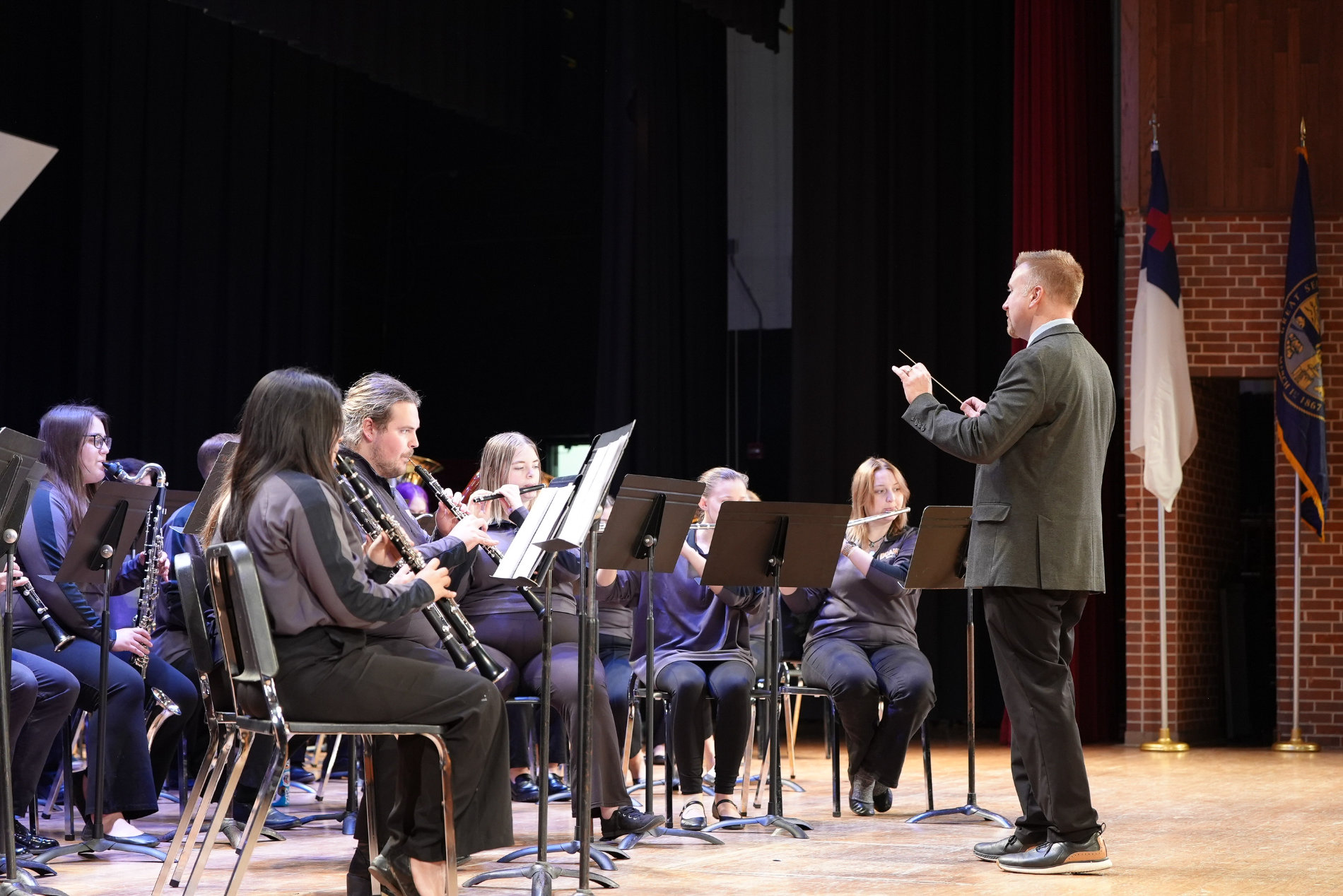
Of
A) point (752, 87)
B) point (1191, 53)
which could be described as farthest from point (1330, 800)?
point (752, 87)

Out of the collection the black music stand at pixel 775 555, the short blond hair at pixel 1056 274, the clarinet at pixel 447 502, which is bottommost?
the black music stand at pixel 775 555

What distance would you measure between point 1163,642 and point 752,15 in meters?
4.36

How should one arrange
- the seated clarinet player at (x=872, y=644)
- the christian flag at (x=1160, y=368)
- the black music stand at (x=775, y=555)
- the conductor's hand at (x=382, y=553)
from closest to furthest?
1. the conductor's hand at (x=382, y=553)
2. the black music stand at (x=775, y=555)
3. the seated clarinet player at (x=872, y=644)
4. the christian flag at (x=1160, y=368)

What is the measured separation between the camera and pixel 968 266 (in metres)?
8.86

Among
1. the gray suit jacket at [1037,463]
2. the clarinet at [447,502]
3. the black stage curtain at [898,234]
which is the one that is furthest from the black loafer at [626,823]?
the black stage curtain at [898,234]

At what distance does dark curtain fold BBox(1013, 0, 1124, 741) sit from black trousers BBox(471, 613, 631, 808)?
4274 millimetres

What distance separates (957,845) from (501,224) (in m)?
7.76

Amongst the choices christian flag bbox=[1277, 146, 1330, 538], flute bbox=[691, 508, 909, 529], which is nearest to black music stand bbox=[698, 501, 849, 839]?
flute bbox=[691, 508, 909, 529]

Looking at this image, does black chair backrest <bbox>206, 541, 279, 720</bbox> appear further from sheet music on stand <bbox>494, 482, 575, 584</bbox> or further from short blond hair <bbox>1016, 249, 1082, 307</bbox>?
short blond hair <bbox>1016, 249, 1082, 307</bbox>

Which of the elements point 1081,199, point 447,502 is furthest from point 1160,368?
point 447,502

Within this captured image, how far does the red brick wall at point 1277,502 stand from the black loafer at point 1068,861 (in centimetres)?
409

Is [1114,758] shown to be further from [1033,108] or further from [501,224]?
[501,224]

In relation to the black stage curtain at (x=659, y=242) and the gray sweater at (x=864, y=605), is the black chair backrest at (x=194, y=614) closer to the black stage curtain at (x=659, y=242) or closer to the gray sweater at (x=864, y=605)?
the gray sweater at (x=864, y=605)

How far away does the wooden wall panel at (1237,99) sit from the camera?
7.76 m
